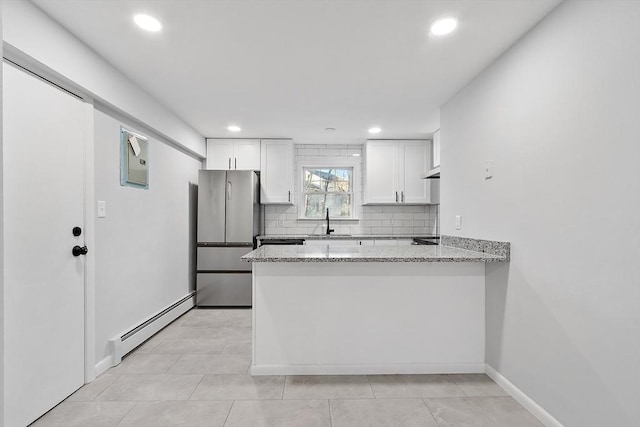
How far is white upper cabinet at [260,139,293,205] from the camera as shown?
189 inches

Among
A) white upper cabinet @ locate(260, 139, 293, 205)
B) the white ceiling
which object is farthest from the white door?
white upper cabinet @ locate(260, 139, 293, 205)

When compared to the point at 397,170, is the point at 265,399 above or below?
below

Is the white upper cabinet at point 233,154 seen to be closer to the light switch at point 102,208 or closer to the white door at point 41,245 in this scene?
the light switch at point 102,208

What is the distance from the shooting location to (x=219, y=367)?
8.53ft

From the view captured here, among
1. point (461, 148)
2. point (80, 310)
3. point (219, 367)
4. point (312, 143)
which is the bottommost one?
point (219, 367)

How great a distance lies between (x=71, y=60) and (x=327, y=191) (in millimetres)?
3546

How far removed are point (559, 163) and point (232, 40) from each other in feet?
6.72

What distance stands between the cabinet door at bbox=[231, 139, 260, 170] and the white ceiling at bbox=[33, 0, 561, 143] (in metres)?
1.18

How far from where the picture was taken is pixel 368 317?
2.46 metres

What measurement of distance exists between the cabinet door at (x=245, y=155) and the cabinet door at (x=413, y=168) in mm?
2052

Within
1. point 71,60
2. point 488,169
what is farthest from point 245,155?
point 488,169

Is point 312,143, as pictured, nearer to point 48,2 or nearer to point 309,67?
point 309,67

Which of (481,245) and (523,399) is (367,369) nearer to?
(523,399)

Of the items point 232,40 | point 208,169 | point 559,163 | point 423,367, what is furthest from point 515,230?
point 208,169
